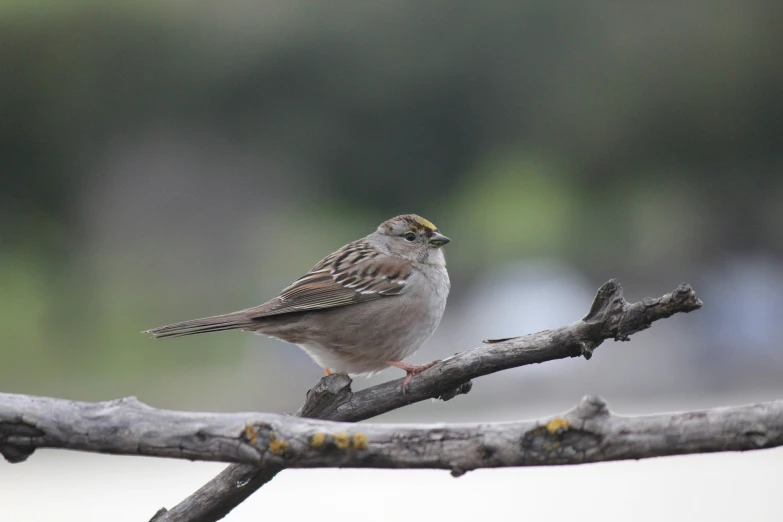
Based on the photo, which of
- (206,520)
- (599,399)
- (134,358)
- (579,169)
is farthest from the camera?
(579,169)

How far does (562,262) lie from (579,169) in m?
0.94

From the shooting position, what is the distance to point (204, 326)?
2965 mm

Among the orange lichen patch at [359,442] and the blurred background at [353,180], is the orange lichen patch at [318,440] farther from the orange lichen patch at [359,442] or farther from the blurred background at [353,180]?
the blurred background at [353,180]

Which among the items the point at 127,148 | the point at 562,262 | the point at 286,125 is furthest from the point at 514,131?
the point at 127,148

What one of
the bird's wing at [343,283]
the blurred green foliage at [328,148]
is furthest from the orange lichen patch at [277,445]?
the blurred green foliage at [328,148]

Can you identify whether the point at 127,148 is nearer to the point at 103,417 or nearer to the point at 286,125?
the point at 286,125

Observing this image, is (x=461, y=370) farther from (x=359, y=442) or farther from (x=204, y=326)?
(x=204, y=326)

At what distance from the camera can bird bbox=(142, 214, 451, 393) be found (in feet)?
10.9

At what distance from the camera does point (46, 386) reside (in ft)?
25.8

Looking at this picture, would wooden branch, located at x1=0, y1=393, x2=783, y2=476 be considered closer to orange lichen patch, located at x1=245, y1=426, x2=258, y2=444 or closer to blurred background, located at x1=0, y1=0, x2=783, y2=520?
orange lichen patch, located at x1=245, y1=426, x2=258, y2=444

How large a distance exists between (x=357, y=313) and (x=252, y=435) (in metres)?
1.58

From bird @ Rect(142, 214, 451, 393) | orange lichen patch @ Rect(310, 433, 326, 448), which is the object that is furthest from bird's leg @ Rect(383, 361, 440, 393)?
orange lichen patch @ Rect(310, 433, 326, 448)

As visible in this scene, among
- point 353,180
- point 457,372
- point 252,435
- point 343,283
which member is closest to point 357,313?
point 343,283

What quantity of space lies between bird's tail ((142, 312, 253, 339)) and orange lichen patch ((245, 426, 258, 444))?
40.1 inches
